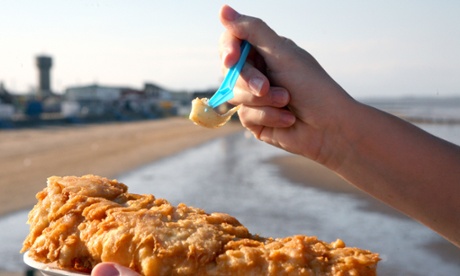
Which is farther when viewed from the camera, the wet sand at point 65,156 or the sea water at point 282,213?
the wet sand at point 65,156

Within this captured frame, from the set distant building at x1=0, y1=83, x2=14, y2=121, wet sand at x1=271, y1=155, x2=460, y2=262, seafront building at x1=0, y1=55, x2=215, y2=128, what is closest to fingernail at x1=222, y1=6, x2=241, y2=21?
wet sand at x1=271, y1=155, x2=460, y2=262

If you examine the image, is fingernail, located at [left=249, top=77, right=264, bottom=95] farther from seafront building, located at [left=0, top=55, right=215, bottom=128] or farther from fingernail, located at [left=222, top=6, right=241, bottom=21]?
seafront building, located at [left=0, top=55, right=215, bottom=128]

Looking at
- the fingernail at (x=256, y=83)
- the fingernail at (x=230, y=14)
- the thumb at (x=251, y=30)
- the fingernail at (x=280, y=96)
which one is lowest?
the fingernail at (x=280, y=96)

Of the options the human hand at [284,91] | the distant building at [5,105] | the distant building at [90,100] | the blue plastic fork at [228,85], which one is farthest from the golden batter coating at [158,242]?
the distant building at [90,100]

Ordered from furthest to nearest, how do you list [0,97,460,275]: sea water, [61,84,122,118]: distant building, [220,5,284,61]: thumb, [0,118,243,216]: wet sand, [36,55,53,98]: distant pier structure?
1. [36,55,53,98]: distant pier structure
2. [61,84,122,118]: distant building
3. [0,118,243,216]: wet sand
4. [0,97,460,275]: sea water
5. [220,5,284,61]: thumb

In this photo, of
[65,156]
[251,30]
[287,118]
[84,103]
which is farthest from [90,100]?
[251,30]

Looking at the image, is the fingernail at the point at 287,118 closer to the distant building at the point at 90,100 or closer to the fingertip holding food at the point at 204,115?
the fingertip holding food at the point at 204,115
